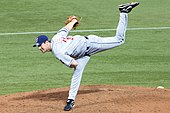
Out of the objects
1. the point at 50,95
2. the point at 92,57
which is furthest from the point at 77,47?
the point at 92,57

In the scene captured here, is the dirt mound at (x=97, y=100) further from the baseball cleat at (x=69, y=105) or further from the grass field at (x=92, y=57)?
the grass field at (x=92, y=57)

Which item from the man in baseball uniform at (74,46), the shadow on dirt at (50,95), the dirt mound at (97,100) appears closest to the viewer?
the man in baseball uniform at (74,46)

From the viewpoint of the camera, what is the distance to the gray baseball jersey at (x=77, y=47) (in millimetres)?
9453

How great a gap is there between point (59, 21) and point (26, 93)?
30.5 feet

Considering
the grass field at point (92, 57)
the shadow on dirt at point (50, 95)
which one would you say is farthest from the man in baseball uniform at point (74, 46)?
the grass field at point (92, 57)

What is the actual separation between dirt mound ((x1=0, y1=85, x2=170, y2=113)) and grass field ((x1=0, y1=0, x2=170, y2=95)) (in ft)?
2.99

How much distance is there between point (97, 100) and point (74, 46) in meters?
1.26

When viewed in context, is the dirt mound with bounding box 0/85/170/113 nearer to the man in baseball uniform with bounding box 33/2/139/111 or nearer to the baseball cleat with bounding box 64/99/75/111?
the baseball cleat with bounding box 64/99/75/111

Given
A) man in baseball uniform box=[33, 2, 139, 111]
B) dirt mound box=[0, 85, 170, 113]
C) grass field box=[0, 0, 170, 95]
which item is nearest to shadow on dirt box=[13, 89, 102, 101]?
dirt mound box=[0, 85, 170, 113]

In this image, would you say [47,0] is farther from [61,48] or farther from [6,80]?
[61,48]

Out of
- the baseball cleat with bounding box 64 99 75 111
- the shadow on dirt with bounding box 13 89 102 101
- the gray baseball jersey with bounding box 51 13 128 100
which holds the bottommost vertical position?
the shadow on dirt with bounding box 13 89 102 101

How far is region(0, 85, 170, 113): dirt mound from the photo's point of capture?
9.57m

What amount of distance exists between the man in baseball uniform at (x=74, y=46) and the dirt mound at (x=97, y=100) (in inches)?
18.4

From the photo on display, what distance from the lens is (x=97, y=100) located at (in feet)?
33.7
